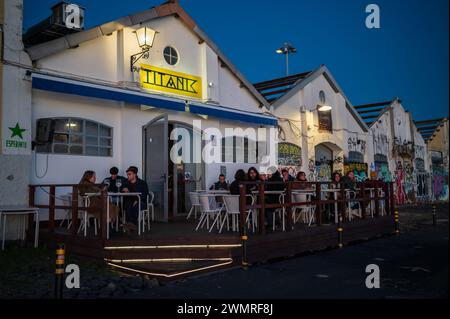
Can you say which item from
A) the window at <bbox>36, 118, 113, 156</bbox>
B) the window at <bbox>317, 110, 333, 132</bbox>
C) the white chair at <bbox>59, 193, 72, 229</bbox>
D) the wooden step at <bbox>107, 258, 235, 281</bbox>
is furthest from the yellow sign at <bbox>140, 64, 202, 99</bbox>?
the window at <bbox>317, 110, 333, 132</bbox>

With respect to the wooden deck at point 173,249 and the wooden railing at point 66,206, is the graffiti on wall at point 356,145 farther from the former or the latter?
the wooden railing at point 66,206

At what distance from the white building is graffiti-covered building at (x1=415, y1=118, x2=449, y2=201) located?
19.5 meters

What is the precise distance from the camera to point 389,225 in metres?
12.3

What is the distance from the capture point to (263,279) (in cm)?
625

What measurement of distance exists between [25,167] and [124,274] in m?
3.46

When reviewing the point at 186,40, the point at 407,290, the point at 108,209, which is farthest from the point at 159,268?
the point at 186,40

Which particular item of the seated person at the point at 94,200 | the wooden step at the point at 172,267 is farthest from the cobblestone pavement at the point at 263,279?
the seated person at the point at 94,200

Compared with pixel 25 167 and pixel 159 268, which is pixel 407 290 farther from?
pixel 25 167

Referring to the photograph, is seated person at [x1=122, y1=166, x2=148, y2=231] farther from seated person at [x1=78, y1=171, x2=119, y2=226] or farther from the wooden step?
the wooden step

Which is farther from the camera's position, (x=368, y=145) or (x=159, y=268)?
(x=368, y=145)

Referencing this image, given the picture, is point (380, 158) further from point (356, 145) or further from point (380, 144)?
point (356, 145)

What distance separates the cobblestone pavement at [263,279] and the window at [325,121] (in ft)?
29.4

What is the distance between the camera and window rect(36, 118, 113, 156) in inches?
355

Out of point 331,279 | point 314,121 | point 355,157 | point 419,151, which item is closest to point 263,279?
point 331,279
